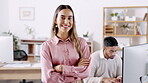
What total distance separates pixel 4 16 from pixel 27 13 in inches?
23.5

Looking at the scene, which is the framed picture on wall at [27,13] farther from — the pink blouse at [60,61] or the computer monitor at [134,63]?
the computer monitor at [134,63]

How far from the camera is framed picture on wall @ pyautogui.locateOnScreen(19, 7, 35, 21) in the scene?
221 inches

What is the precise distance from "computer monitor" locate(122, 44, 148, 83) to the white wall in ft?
12.2

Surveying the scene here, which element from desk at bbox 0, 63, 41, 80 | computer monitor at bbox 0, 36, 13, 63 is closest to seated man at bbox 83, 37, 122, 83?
desk at bbox 0, 63, 41, 80

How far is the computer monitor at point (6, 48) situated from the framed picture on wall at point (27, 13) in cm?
287

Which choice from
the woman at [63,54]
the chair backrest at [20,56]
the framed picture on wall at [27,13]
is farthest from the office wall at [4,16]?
the woman at [63,54]

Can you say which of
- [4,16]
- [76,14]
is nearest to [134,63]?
[76,14]

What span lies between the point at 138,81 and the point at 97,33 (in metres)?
3.78

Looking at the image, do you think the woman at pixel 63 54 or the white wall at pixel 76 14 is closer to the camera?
the woman at pixel 63 54

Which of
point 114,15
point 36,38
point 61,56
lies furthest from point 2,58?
point 114,15

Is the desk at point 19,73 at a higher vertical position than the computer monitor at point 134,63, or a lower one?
lower

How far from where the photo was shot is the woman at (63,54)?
5.18ft

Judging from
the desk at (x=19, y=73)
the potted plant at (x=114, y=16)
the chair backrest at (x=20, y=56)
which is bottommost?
the desk at (x=19, y=73)

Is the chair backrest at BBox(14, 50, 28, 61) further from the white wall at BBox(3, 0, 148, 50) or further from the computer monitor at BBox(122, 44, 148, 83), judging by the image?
the computer monitor at BBox(122, 44, 148, 83)
